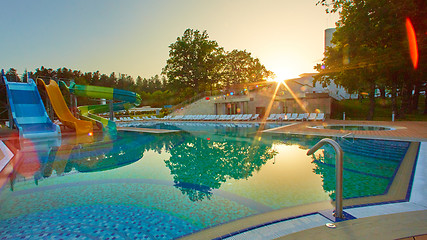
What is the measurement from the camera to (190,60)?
37.2m

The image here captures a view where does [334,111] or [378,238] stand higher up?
[334,111]

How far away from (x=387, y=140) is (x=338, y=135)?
1.82 meters

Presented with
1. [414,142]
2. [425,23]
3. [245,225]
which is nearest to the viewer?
[245,225]

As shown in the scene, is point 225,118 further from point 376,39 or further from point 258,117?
point 376,39

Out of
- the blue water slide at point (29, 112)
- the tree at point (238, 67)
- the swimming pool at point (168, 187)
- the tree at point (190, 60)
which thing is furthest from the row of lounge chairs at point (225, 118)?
the blue water slide at point (29, 112)

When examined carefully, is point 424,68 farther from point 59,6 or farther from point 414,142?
point 59,6

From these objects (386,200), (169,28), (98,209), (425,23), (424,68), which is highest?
(169,28)

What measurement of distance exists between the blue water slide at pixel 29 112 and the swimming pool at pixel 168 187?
5580 millimetres

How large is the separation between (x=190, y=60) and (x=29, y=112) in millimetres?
25459

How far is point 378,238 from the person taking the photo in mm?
2230

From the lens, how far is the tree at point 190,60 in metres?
36.9

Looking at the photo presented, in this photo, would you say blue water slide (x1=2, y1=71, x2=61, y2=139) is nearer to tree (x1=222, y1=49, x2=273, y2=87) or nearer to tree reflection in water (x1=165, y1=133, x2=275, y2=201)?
tree reflection in water (x1=165, y1=133, x2=275, y2=201)

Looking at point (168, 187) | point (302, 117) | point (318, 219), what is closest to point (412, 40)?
point (302, 117)

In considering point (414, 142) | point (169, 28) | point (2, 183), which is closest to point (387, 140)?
point (414, 142)
